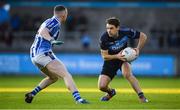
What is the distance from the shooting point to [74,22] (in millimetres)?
35781

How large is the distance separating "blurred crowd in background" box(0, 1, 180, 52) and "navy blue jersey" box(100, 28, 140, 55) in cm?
1533

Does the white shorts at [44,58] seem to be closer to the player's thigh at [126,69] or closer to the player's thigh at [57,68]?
the player's thigh at [57,68]

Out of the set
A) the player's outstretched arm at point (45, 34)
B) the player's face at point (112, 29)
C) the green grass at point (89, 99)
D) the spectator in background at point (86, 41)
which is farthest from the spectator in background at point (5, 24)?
the player's outstretched arm at point (45, 34)

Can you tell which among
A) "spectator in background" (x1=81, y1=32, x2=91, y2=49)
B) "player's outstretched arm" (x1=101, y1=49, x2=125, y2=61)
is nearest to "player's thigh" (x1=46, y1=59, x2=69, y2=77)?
"player's outstretched arm" (x1=101, y1=49, x2=125, y2=61)

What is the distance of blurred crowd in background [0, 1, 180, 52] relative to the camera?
32.6 meters

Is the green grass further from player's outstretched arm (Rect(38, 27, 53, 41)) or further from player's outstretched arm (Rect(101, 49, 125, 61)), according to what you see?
player's outstretched arm (Rect(38, 27, 53, 41))

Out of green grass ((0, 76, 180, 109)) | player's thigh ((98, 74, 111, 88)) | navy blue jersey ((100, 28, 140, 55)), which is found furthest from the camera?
player's thigh ((98, 74, 111, 88))

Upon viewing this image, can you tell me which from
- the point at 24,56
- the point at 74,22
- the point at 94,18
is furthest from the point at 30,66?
the point at 94,18

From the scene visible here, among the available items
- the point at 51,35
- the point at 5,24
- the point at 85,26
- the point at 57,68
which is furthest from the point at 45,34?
the point at 85,26

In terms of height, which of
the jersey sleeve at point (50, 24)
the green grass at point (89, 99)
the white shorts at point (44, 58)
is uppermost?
the jersey sleeve at point (50, 24)

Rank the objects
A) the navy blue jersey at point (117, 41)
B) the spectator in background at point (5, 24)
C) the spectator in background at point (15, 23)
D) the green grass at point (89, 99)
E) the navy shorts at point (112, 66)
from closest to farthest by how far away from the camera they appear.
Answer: the green grass at point (89, 99), the navy blue jersey at point (117, 41), the navy shorts at point (112, 66), the spectator in background at point (5, 24), the spectator in background at point (15, 23)

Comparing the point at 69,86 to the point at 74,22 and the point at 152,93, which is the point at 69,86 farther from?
the point at 74,22

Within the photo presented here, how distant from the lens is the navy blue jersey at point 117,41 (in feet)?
53.3

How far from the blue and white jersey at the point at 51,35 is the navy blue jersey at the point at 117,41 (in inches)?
52.7
